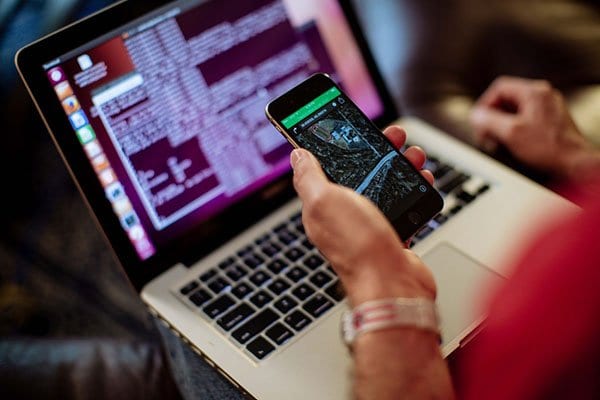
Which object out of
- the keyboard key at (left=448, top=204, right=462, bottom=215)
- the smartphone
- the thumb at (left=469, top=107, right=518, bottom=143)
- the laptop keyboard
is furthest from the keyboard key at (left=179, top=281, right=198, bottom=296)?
the thumb at (left=469, top=107, right=518, bottom=143)

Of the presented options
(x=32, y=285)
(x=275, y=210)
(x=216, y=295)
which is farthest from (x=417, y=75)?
(x=32, y=285)

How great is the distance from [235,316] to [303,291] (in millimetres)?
82

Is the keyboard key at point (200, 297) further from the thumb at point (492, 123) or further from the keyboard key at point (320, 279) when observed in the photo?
the thumb at point (492, 123)

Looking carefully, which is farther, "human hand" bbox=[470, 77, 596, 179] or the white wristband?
"human hand" bbox=[470, 77, 596, 179]

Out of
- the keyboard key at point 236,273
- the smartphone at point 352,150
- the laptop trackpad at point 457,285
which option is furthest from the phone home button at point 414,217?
the keyboard key at point 236,273

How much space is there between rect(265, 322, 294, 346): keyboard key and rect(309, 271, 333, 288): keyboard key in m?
0.07

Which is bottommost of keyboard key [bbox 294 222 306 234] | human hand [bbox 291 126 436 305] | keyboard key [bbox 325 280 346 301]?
keyboard key [bbox 325 280 346 301]

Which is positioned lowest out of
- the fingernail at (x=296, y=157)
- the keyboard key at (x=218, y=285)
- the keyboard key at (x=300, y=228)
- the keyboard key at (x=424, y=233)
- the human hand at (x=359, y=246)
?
the keyboard key at (x=424, y=233)

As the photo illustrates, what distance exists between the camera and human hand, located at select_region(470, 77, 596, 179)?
35.7 inches

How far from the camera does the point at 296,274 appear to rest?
2.61 ft

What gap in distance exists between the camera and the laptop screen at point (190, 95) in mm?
755

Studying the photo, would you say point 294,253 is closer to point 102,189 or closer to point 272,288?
point 272,288

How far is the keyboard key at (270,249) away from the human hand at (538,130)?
0.36 metres

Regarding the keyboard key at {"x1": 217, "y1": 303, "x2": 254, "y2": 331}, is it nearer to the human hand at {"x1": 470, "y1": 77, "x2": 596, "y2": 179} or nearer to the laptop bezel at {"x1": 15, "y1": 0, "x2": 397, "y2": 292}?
the laptop bezel at {"x1": 15, "y1": 0, "x2": 397, "y2": 292}
